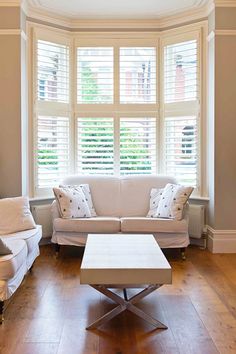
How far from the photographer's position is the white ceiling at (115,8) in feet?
16.5

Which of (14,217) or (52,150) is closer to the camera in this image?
(14,217)

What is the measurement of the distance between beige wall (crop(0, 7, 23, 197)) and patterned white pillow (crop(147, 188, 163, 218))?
1694 millimetres

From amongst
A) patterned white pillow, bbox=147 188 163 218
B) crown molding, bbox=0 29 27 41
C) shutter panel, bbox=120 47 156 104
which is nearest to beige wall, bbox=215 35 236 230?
patterned white pillow, bbox=147 188 163 218

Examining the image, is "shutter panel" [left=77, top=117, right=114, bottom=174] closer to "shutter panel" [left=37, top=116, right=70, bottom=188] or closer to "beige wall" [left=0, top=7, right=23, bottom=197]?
"shutter panel" [left=37, top=116, right=70, bottom=188]

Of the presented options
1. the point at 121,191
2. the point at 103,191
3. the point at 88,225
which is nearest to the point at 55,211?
the point at 88,225

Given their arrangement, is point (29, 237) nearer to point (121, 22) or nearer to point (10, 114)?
point (10, 114)

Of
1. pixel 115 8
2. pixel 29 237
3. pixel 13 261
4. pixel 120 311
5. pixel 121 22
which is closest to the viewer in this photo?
pixel 120 311

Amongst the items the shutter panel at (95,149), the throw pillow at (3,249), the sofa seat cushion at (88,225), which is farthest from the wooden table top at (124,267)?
the shutter panel at (95,149)

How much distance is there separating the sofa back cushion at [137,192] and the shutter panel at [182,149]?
0.26m

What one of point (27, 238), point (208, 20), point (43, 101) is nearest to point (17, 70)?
point (43, 101)

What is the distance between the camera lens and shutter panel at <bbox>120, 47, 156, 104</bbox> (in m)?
5.63

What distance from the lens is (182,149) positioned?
5434 mm

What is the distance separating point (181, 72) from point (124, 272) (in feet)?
11.7

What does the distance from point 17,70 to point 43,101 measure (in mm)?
Answer: 649
